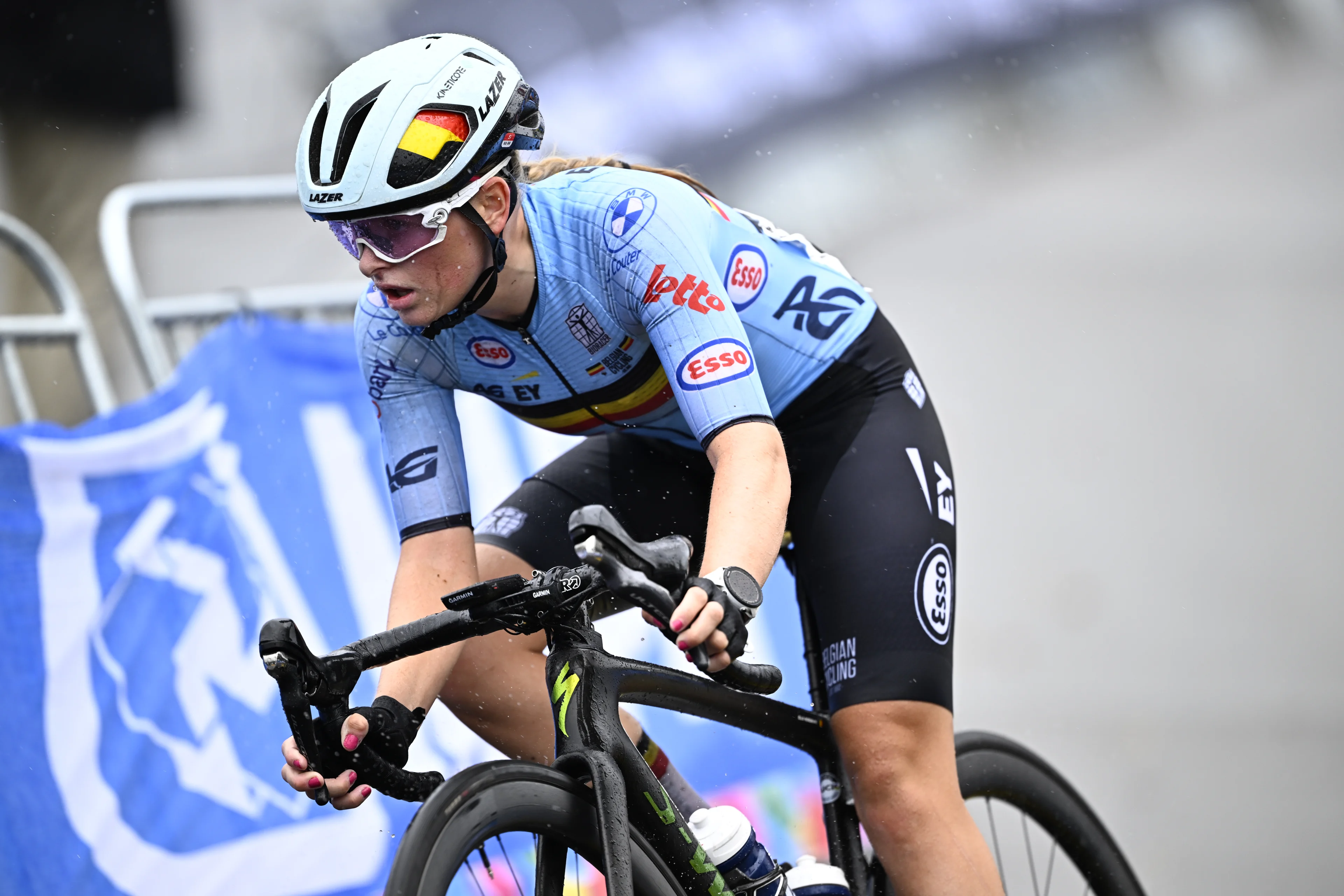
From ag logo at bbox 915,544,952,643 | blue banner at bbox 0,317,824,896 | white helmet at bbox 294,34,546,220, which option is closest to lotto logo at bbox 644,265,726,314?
white helmet at bbox 294,34,546,220

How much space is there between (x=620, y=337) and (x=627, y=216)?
0.24 m

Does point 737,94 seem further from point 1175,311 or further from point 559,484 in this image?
point 559,484

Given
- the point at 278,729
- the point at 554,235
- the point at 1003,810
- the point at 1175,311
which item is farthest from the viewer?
the point at 1175,311

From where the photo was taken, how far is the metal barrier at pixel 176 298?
16.8 ft

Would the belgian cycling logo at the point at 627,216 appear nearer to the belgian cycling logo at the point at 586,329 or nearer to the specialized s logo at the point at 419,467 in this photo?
the belgian cycling logo at the point at 586,329

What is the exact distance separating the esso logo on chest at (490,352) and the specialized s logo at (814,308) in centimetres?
54

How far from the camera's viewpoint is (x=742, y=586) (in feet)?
6.53

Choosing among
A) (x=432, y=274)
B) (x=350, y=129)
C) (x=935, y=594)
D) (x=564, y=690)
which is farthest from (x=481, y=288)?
(x=935, y=594)

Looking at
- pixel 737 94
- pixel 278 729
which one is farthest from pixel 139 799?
pixel 737 94

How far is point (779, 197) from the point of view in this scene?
1021cm

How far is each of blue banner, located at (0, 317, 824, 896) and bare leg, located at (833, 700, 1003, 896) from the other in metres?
1.78

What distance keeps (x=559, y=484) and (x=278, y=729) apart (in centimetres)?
162

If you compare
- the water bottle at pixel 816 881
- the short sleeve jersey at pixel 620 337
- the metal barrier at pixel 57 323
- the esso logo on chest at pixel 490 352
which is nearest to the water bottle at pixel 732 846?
the water bottle at pixel 816 881

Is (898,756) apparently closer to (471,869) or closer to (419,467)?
(471,869)
